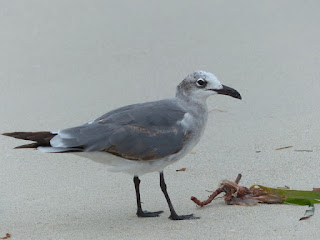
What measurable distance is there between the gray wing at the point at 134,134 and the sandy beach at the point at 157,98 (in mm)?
495

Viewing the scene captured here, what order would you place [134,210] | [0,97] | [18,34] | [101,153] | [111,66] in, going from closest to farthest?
[101,153] < [134,210] < [0,97] < [111,66] < [18,34]

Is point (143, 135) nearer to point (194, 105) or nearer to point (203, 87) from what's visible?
point (194, 105)

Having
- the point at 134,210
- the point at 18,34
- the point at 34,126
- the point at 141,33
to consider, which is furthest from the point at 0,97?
the point at 134,210

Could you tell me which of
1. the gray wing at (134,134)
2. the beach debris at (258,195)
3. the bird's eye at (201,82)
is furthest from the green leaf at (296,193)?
the bird's eye at (201,82)

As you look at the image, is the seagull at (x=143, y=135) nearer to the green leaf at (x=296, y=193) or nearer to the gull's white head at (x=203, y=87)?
the gull's white head at (x=203, y=87)

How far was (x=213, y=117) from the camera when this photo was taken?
288 inches

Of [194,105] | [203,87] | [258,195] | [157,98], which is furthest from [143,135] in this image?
[157,98]

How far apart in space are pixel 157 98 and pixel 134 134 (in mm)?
2696

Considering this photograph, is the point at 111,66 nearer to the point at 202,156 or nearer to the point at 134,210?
the point at 202,156

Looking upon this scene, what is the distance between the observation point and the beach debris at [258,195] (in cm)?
514

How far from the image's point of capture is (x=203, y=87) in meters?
5.44

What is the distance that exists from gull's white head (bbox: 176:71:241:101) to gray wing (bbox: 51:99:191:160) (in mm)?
179

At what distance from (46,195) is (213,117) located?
219 cm

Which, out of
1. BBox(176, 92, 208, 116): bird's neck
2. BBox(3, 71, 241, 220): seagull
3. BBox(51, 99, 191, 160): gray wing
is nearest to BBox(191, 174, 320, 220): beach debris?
BBox(3, 71, 241, 220): seagull
